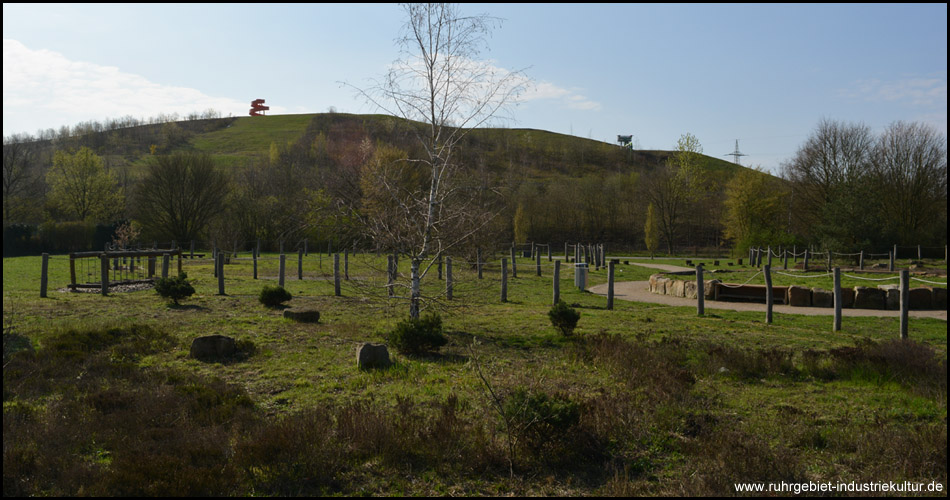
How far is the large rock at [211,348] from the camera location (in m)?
9.91

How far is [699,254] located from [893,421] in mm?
56727

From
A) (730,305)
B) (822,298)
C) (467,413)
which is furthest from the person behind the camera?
(730,305)

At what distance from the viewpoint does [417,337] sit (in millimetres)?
10273

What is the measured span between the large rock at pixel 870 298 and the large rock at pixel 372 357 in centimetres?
1572

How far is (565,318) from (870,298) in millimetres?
11742

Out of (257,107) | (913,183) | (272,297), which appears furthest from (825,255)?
(257,107)

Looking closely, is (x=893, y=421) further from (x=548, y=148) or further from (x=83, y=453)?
(x=548, y=148)

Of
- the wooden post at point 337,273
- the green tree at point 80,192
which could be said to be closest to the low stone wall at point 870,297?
the wooden post at point 337,273

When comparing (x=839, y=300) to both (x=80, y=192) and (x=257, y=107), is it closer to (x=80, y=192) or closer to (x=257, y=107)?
(x=80, y=192)

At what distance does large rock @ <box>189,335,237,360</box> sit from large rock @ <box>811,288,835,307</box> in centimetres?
1712

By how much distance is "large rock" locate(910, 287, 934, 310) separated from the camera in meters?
17.3

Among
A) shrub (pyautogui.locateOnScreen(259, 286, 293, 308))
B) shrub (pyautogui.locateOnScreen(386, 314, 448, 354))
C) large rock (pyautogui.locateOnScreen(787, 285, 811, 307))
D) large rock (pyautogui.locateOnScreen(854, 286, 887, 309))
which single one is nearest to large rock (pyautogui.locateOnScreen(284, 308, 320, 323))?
shrub (pyautogui.locateOnScreen(259, 286, 293, 308))

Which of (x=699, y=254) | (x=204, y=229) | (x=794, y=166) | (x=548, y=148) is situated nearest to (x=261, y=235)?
(x=204, y=229)

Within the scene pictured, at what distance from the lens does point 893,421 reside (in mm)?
6742
